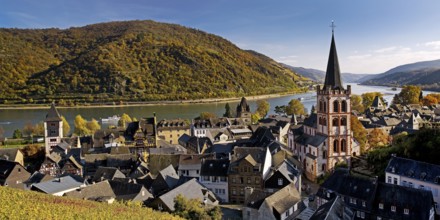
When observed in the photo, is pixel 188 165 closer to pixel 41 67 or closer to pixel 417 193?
pixel 417 193

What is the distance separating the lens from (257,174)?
1231 inches

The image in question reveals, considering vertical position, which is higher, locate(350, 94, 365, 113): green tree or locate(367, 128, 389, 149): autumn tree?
locate(350, 94, 365, 113): green tree

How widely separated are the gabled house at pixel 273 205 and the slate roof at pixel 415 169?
8442mm

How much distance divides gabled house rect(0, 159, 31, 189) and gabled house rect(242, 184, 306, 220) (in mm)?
21768

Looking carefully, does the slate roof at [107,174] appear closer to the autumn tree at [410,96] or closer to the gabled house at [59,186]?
the gabled house at [59,186]

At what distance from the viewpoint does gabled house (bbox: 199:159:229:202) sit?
32287 millimetres

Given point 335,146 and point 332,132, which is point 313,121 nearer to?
point 332,132

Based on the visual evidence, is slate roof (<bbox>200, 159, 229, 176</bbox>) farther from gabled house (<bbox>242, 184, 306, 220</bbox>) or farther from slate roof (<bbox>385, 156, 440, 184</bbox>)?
slate roof (<bbox>385, 156, 440, 184</bbox>)

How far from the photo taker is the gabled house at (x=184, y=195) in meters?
24.4

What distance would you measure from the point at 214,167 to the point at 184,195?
7.82 m

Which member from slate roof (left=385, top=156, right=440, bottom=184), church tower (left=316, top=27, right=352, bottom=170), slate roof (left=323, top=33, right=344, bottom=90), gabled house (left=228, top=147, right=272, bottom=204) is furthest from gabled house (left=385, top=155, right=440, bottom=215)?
slate roof (left=323, top=33, right=344, bottom=90)

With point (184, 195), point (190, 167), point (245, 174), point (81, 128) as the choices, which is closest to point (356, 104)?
point (81, 128)

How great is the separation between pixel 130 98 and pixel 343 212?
142576mm

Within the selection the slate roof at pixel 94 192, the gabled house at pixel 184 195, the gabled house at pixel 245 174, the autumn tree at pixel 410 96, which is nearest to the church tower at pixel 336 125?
the gabled house at pixel 245 174
